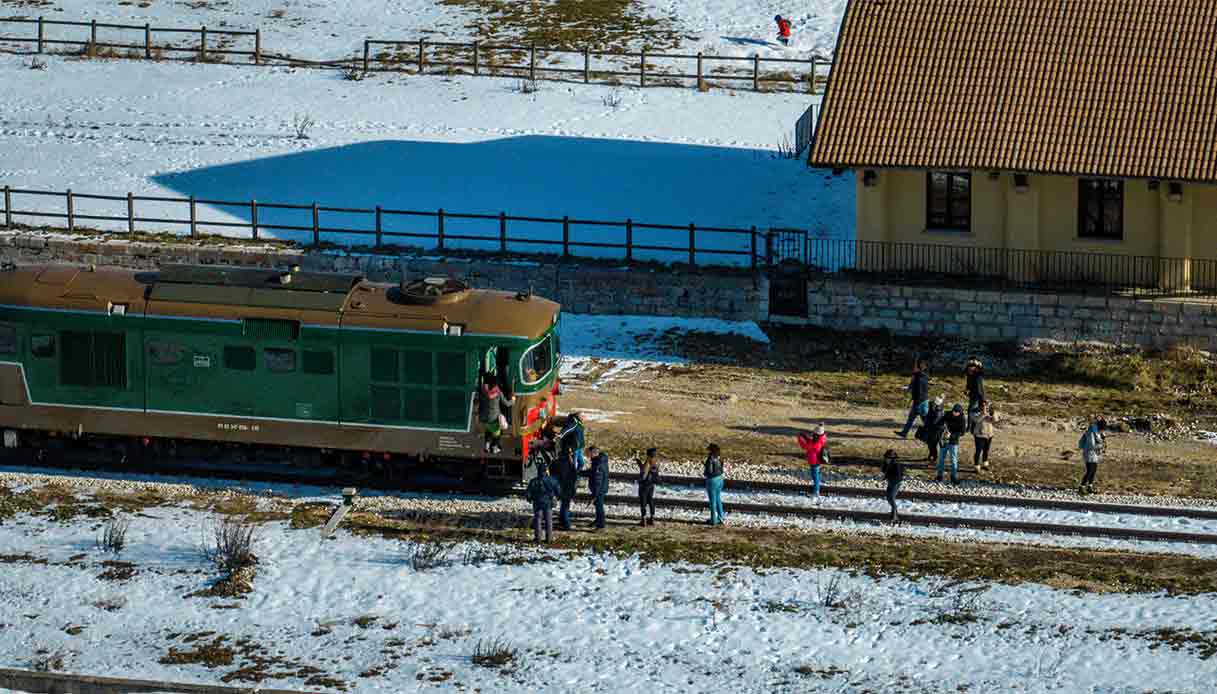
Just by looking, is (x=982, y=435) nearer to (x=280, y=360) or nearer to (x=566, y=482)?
(x=566, y=482)

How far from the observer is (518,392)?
1231 inches

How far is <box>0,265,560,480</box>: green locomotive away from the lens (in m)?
31.3

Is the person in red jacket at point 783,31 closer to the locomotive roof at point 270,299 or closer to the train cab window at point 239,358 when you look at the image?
the locomotive roof at point 270,299

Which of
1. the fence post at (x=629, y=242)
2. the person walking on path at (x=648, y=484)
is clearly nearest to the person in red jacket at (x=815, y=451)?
the person walking on path at (x=648, y=484)

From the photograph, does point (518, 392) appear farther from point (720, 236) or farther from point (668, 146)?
point (668, 146)

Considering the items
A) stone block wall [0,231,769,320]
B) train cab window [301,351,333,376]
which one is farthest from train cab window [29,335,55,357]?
stone block wall [0,231,769,320]

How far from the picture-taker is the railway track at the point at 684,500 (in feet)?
101

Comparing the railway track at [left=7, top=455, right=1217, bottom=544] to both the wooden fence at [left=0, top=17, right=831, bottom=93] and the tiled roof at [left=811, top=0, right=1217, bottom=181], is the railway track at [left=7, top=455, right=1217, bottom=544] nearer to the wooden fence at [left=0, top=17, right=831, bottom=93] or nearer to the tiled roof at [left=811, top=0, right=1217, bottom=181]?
the tiled roof at [left=811, top=0, right=1217, bottom=181]

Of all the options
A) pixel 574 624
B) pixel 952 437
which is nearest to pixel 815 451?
pixel 952 437

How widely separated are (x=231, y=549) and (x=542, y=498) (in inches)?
168

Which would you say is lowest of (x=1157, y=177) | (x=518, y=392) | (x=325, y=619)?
(x=325, y=619)

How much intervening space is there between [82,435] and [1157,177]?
19466 mm

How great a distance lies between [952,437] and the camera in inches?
1282

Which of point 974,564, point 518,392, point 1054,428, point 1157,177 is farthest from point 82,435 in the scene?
point 1157,177
